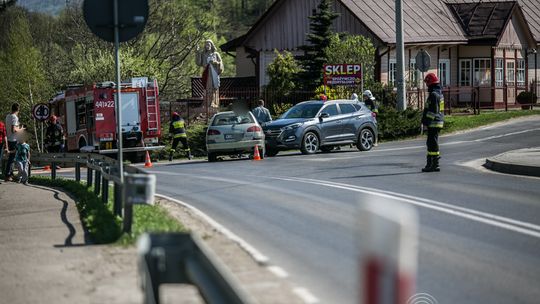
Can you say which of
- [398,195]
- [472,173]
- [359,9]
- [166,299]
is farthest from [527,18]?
[166,299]

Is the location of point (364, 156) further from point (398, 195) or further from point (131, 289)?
point (131, 289)

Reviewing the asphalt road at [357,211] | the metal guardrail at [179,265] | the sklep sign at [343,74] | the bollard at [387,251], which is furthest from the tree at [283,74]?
the bollard at [387,251]

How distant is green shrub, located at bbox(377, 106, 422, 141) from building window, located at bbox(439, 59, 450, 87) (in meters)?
14.9

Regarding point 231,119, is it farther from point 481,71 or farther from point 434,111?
point 481,71

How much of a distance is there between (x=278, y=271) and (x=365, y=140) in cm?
2192

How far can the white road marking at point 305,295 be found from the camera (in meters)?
7.42

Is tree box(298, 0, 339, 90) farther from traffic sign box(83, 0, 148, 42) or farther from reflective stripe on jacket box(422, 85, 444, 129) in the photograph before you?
traffic sign box(83, 0, 148, 42)

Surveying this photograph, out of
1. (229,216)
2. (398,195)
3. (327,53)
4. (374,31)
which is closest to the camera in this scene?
(229,216)

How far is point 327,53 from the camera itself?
136 feet

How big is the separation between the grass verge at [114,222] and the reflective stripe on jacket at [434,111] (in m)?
7.24

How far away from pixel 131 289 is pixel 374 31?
131 feet

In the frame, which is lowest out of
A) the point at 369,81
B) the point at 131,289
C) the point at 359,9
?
the point at 131,289

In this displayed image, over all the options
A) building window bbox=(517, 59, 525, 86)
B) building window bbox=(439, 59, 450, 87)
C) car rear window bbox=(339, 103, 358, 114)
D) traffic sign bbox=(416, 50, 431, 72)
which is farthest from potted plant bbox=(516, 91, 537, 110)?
car rear window bbox=(339, 103, 358, 114)

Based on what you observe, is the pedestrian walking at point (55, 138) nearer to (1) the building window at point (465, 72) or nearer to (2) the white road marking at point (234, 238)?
(2) the white road marking at point (234, 238)
